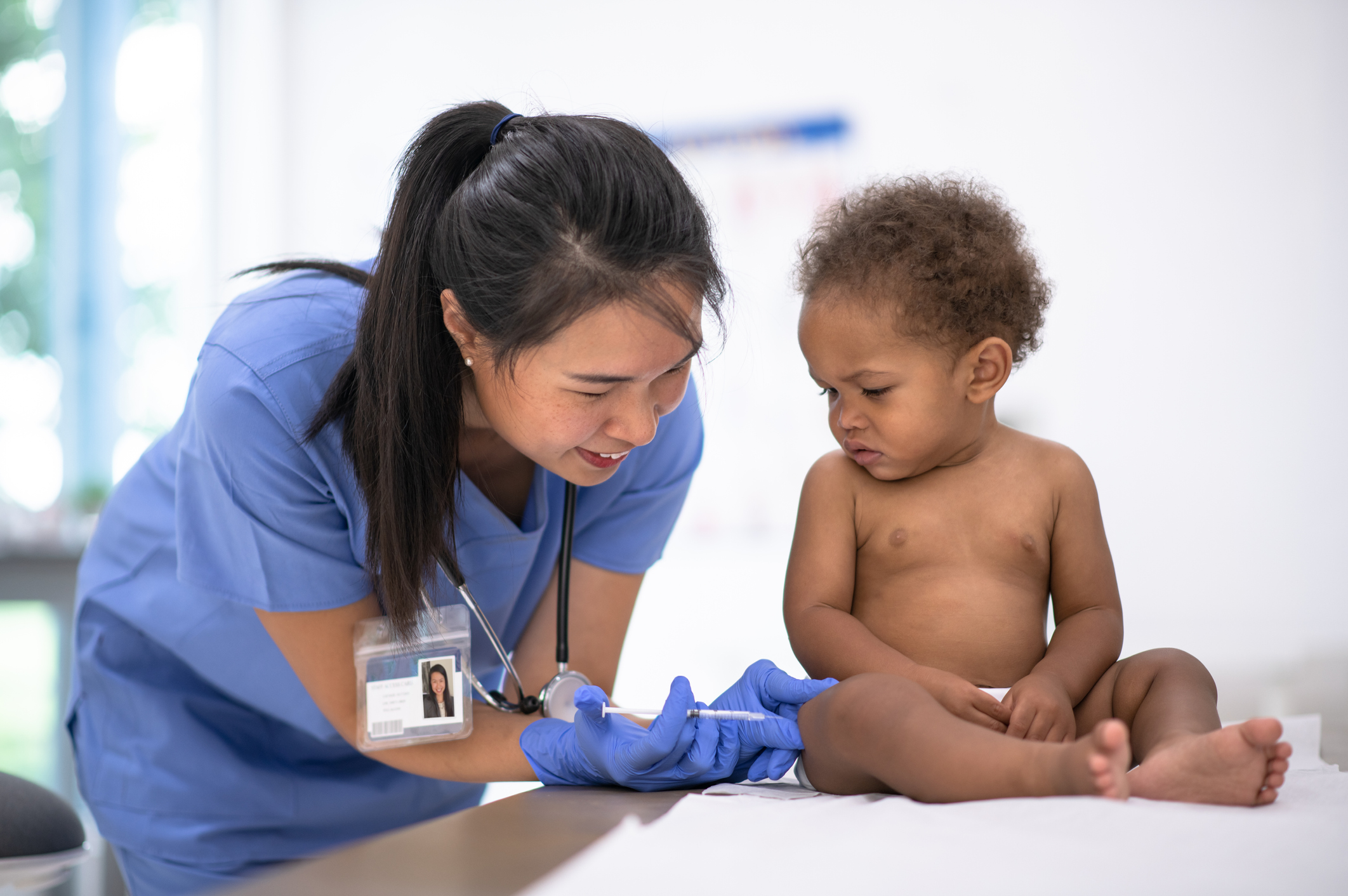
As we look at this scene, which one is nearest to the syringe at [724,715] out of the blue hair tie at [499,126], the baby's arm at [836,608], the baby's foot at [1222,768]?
the baby's arm at [836,608]

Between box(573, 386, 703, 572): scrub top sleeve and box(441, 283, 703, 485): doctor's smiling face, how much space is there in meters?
0.21

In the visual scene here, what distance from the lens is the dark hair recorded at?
3.18ft

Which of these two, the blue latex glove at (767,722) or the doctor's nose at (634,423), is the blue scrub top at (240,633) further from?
the blue latex glove at (767,722)

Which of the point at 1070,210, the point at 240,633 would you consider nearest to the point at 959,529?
the point at 240,633

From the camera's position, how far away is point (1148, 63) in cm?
287

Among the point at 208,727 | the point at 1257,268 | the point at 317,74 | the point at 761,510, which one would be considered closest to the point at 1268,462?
the point at 1257,268

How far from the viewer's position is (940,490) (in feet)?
3.77

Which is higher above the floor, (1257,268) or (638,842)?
(1257,268)

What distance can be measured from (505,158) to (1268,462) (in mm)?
2650

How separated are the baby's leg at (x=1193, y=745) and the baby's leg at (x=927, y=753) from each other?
0.25 ft

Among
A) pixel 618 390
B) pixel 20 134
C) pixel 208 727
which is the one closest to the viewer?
pixel 618 390

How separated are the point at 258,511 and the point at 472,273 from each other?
1.18ft

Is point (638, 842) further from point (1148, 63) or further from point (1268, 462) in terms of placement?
point (1148, 63)

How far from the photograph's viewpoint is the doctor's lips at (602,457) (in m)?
1.06
